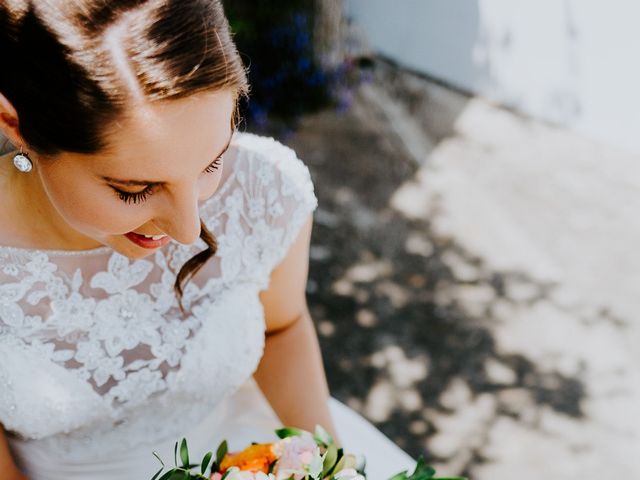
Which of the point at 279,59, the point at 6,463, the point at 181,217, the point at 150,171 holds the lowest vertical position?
the point at 279,59

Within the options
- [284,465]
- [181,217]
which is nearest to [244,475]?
[284,465]

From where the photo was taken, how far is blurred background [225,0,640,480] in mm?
3057

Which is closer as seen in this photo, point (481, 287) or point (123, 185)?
point (123, 185)

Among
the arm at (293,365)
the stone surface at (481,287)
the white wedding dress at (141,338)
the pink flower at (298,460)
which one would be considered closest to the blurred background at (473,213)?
the stone surface at (481,287)

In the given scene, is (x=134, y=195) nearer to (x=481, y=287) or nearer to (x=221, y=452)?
(x=221, y=452)

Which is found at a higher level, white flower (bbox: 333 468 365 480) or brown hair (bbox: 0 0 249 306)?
brown hair (bbox: 0 0 249 306)

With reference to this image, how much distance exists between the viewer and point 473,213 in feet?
13.2

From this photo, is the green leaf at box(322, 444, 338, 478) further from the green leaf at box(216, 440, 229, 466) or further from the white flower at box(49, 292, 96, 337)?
the white flower at box(49, 292, 96, 337)

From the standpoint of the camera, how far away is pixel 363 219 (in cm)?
405

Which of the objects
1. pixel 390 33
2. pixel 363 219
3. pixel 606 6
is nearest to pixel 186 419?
pixel 363 219

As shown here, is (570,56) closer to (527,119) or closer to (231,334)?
(527,119)

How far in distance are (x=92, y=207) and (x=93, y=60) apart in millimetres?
245

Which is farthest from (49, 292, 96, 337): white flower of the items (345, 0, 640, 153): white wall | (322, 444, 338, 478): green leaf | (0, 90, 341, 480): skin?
(345, 0, 640, 153): white wall

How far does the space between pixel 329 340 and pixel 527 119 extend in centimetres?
238
